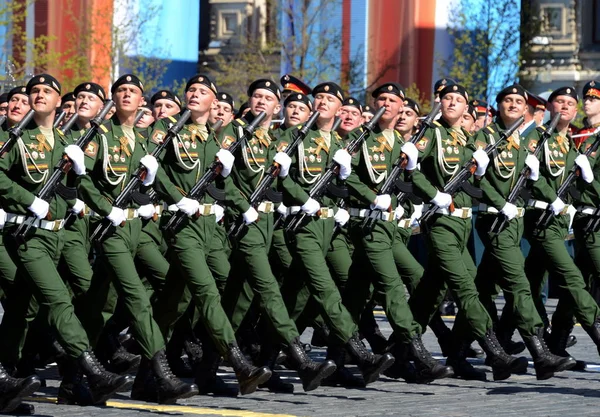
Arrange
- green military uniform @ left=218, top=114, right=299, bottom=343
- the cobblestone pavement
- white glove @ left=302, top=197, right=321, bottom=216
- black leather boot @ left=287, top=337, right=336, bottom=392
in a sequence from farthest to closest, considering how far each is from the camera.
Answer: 1. white glove @ left=302, top=197, right=321, bottom=216
2. green military uniform @ left=218, top=114, right=299, bottom=343
3. black leather boot @ left=287, top=337, right=336, bottom=392
4. the cobblestone pavement

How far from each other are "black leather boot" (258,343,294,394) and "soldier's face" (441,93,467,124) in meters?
1.85

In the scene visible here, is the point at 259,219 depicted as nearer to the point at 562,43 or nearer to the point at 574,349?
the point at 574,349

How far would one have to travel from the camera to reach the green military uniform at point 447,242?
11.0m

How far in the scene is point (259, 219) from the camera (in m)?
10.5

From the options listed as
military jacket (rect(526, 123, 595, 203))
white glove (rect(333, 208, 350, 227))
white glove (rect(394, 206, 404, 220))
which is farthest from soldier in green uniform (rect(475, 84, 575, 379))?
white glove (rect(333, 208, 350, 227))

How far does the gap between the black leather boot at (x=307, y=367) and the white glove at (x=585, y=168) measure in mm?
2591

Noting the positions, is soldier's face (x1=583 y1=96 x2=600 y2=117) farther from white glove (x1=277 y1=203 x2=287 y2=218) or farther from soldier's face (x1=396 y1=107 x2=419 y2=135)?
white glove (x1=277 y1=203 x2=287 y2=218)

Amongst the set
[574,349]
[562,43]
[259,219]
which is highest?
[562,43]

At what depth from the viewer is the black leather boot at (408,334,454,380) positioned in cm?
1062

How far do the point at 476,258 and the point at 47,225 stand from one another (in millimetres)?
7130

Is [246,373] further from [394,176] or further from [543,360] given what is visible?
[543,360]

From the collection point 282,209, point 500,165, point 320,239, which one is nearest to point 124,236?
point 282,209

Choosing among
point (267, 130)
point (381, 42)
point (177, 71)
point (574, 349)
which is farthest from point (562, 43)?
point (267, 130)

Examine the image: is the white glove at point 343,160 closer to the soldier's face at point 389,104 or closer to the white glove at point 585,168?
the soldier's face at point 389,104
